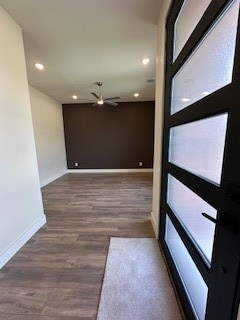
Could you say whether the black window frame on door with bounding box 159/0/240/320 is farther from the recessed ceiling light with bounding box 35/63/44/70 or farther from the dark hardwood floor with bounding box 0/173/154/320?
→ the recessed ceiling light with bounding box 35/63/44/70

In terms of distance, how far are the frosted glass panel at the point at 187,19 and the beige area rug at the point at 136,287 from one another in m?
2.04

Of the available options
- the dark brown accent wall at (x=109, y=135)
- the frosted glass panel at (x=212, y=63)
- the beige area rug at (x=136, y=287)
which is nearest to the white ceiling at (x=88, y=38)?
the frosted glass panel at (x=212, y=63)

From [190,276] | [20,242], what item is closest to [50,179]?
[20,242]

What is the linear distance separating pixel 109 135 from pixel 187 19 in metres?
5.22

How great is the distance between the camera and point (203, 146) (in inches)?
41.4

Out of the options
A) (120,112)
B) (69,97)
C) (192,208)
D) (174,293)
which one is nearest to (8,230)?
(174,293)

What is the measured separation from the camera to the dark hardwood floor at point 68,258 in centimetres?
132

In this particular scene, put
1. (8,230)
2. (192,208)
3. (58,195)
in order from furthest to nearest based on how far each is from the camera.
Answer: (58,195)
(8,230)
(192,208)

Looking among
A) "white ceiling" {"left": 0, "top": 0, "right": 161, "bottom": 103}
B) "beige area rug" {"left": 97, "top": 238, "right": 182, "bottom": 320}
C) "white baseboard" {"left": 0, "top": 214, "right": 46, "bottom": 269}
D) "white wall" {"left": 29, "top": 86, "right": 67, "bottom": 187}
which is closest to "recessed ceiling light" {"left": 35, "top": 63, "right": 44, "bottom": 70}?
"white ceiling" {"left": 0, "top": 0, "right": 161, "bottom": 103}

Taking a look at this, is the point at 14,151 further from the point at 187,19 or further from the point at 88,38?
the point at 187,19

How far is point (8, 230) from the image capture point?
6.13ft

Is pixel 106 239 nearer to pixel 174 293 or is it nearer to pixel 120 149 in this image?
pixel 174 293

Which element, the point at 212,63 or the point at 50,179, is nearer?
the point at 212,63

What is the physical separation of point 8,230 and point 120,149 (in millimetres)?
4925
